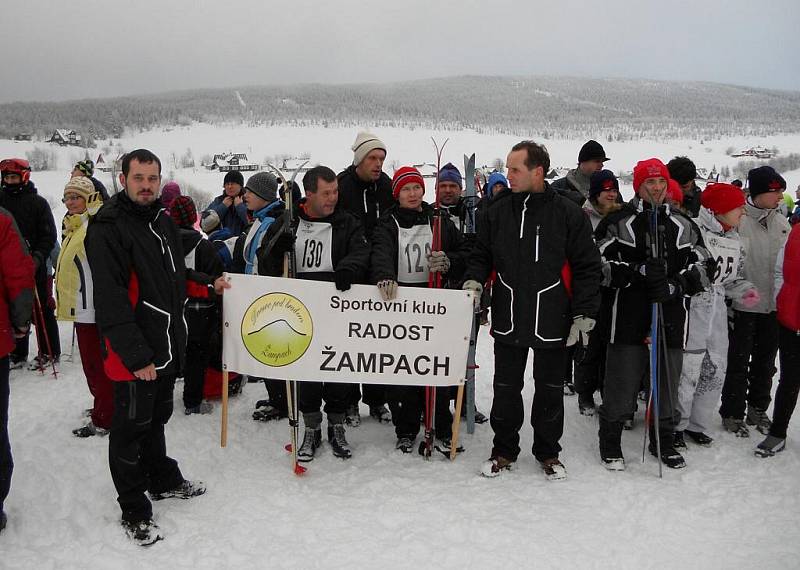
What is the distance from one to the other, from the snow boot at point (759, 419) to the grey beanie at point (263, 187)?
15.6ft

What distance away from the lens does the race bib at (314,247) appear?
414 centimetres

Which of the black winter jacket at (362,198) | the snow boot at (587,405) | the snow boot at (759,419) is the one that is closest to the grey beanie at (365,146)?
the black winter jacket at (362,198)

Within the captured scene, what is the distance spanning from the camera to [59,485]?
3693 mm

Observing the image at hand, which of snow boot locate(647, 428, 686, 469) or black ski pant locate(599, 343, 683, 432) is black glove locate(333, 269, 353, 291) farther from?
snow boot locate(647, 428, 686, 469)

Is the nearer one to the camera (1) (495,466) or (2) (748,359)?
(1) (495,466)

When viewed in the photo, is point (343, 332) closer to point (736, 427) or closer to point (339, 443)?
point (339, 443)

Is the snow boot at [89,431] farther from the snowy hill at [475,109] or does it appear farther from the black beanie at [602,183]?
the snowy hill at [475,109]

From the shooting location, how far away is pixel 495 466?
13.2ft

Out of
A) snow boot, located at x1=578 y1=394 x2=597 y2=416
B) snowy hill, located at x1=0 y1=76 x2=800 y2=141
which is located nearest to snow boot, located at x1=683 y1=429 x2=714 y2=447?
snow boot, located at x1=578 y1=394 x2=597 y2=416

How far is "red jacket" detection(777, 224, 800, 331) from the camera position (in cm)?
413

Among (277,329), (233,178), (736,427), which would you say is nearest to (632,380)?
(736,427)

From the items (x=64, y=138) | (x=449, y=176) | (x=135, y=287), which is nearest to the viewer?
(x=135, y=287)

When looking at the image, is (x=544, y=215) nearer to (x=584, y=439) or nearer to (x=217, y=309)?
(x=584, y=439)

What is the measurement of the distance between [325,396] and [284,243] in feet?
4.14
